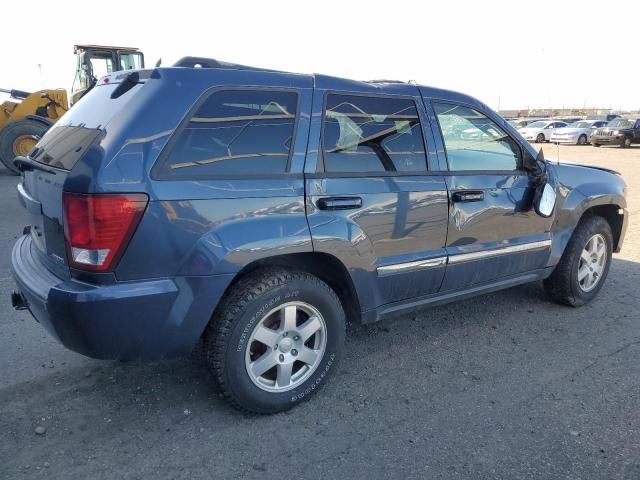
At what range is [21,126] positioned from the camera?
12.1 metres

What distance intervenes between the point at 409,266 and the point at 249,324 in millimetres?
1153

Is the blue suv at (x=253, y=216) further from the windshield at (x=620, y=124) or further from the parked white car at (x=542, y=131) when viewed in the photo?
the parked white car at (x=542, y=131)

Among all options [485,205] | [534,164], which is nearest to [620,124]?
[534,164]

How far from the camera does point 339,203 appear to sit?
2930 mm

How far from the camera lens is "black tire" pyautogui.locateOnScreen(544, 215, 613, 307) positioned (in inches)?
175

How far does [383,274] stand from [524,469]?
1282mm

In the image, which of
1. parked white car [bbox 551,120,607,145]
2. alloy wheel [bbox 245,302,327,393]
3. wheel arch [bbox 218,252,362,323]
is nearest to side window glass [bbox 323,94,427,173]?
wheel arch [bbox 218,252,362,323]

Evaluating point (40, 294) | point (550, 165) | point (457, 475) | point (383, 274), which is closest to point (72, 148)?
point (40, 294)

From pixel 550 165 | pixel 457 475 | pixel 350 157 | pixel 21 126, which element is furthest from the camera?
pixel 21 126

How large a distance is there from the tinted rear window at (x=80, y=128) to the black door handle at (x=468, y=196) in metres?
2.06

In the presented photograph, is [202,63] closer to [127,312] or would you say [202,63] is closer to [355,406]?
[127,312]

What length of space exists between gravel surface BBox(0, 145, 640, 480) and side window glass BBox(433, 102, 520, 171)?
51.5 inches

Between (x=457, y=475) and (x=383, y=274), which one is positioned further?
(x=383, y=274)

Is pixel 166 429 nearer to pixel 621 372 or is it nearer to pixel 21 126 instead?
pixel 621 372
